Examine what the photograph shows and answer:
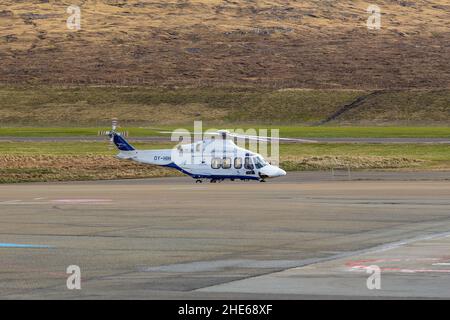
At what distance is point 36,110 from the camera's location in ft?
570

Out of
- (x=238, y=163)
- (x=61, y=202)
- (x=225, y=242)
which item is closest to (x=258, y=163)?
(x=238, y=163)

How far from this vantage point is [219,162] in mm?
61188

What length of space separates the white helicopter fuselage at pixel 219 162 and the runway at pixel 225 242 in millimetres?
6931

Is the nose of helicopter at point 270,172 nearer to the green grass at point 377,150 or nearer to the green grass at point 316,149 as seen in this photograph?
the green grass at point 316,149

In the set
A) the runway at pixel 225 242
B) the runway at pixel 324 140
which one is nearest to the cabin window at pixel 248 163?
the runway at pixel 225 242

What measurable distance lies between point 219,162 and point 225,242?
105 feet

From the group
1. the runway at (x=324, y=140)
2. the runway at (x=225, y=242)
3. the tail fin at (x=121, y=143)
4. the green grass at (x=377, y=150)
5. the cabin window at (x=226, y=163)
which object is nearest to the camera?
the runway at (x=225, y=242)

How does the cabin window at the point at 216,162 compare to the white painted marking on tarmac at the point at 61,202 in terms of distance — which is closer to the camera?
the white painted marking on tarmac at the point at 61,202

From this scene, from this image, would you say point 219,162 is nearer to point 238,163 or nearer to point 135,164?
point 238,163

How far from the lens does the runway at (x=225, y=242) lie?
20.3m

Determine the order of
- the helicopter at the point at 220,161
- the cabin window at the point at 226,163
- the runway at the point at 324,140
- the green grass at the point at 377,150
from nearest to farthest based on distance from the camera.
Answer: the helicopter at the point at 220,161 → the cabin window at the point at 226,163 → the green grass at the point at 377,150 → the runway at the point at 324,140
